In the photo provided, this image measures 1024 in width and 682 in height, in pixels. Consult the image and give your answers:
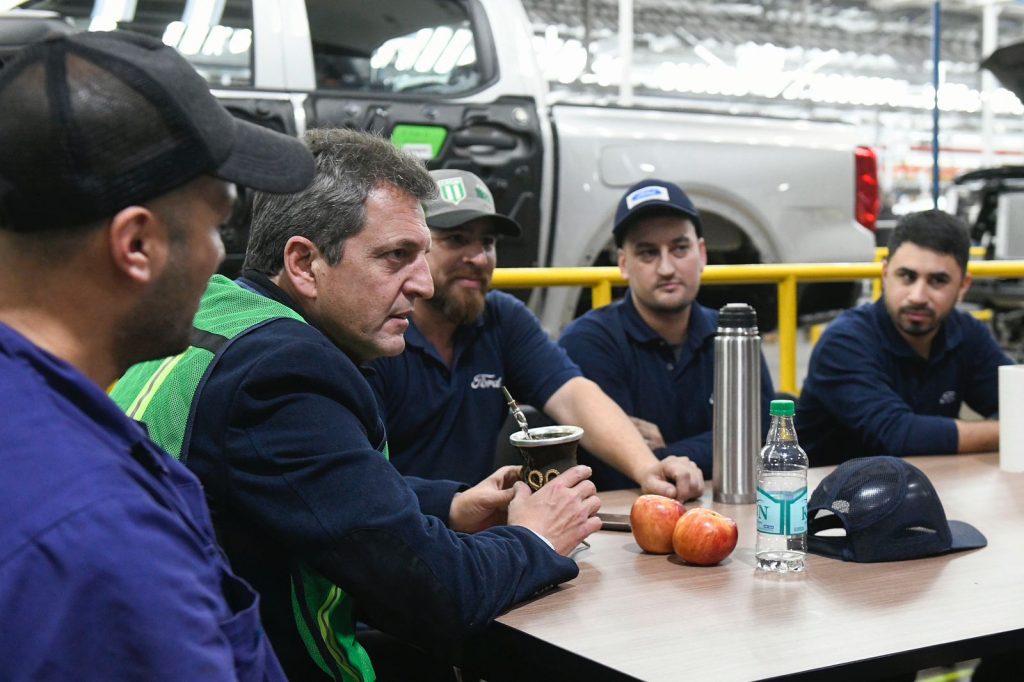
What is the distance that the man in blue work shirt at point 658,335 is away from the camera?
10.8 ft

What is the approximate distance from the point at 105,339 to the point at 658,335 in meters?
2.37

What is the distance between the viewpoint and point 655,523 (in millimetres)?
1979

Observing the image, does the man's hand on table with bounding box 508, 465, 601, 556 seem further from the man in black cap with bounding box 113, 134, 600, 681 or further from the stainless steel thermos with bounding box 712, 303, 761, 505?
the stainless steel thermos with bounding box 712, 303, 761, 505

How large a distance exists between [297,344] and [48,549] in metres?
0.75

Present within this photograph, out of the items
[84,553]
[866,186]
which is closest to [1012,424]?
[84,553]

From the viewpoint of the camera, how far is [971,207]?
10.4m

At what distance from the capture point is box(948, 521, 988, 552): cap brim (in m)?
1.98

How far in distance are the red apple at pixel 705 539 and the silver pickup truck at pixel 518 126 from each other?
9.49ft

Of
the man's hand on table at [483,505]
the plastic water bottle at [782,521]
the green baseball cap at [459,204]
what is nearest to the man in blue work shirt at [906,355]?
the green baseball cap at [459,204]

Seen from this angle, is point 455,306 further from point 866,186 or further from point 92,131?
point 866,186

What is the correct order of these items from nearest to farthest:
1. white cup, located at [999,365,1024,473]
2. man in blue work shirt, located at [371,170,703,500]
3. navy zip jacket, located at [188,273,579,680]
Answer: navy zip jacket, located at [188,273,579,680] → white cup, located at [999,365,1024,473] → man in blue work shirt, located at [371,170,703,500]

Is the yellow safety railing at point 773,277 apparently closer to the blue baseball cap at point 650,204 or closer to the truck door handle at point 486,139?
the blue baseball cap at point 650,204

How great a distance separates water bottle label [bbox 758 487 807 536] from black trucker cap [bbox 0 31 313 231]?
1.16 meters

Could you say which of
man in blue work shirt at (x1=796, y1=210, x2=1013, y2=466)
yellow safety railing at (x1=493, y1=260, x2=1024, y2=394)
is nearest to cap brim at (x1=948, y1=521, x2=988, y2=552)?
man in blue work shirt at (x1=796, y1=210, x2=1013, y2=466)
